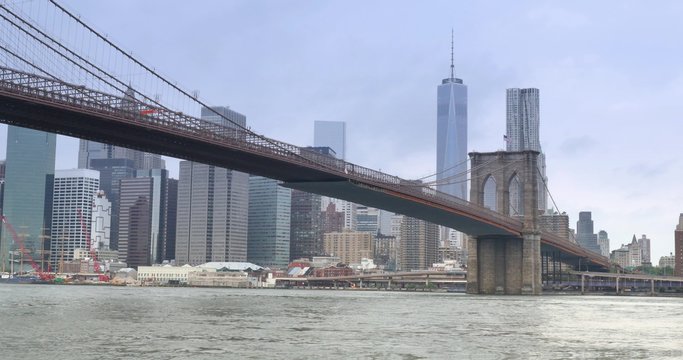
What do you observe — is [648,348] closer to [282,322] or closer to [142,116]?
[282,322]

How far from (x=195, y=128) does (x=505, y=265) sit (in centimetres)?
4447

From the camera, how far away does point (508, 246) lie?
92875 millimetres

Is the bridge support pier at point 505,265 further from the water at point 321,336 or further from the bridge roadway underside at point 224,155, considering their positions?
the water at point 321,336

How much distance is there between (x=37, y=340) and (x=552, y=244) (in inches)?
3192

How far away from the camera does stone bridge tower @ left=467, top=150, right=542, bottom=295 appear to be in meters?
91.2

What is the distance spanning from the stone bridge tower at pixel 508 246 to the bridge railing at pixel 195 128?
725cm

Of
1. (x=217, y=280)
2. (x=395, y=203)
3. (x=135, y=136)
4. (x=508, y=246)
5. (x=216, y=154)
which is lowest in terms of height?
(x=217, y=280)

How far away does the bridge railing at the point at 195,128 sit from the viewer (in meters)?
48.4

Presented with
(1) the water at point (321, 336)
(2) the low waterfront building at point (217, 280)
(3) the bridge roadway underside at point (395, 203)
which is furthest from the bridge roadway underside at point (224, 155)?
(2) the low waterfront building at point (217, 280)

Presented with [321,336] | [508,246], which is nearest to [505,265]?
[508,246]

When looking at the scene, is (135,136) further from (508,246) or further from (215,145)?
(508,246)

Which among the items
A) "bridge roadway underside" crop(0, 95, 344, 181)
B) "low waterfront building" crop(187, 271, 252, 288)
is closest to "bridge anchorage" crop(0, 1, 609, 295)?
"bridge roadway underside" crop(0, 95, 344, 181)

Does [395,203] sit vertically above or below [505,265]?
above

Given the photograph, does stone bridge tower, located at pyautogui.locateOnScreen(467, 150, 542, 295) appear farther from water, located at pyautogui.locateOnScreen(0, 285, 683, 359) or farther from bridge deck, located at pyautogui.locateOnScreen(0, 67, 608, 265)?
water, located at pyautogui.locateOnScreen(0, 285, 683, 359)
